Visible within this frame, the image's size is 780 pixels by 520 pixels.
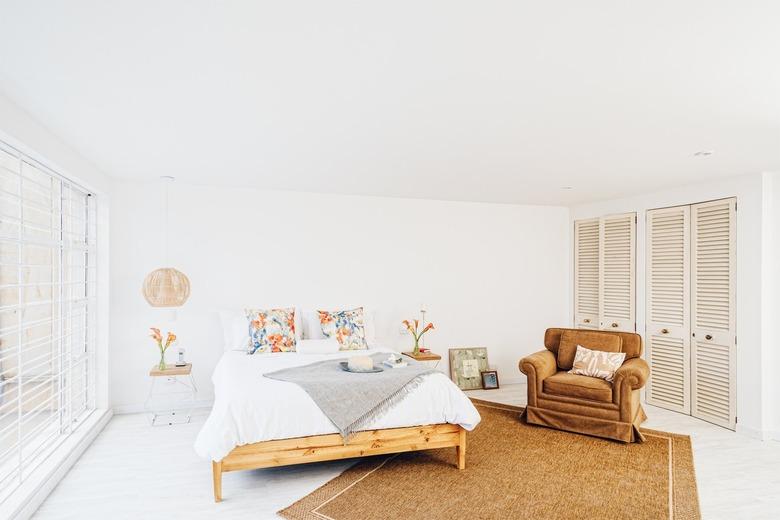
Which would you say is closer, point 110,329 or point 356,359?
point 356,359

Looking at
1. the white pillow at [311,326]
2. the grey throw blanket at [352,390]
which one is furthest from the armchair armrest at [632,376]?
the white pillow at [311,326]

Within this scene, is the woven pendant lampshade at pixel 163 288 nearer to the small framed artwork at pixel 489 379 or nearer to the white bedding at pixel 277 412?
the white bedding at pixel 277 412

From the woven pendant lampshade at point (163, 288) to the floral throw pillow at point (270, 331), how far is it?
2.22 ft

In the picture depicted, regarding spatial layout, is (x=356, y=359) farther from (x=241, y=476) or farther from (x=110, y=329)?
(x=110, y=329)

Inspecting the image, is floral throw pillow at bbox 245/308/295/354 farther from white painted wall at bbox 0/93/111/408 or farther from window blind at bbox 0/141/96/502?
window blind at bbox 0/141/96/502

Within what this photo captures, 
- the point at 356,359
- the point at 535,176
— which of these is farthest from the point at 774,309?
the point at 356,359

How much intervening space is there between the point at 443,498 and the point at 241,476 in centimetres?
143

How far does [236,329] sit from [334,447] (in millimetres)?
2001

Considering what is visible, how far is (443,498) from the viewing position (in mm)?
3172

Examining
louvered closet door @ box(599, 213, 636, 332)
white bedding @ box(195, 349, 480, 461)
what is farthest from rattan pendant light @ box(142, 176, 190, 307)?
louvered closet door @ box(599, 213, 636, 332)

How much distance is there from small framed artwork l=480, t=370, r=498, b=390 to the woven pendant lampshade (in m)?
3.62

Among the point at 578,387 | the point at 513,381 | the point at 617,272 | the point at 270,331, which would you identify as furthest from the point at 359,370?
the point at 617,272

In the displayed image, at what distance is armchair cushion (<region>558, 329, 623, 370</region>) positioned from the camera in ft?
15.8

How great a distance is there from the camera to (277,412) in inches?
128
